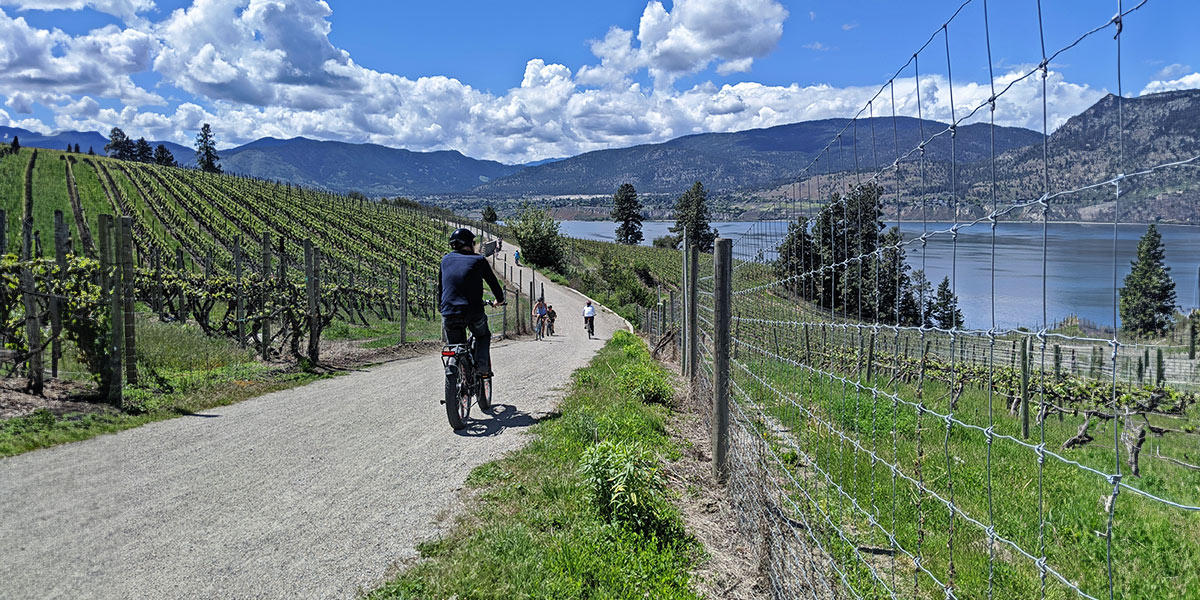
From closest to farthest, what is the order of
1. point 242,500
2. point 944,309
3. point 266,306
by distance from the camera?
point 944,309
point 242,500
point 266,306

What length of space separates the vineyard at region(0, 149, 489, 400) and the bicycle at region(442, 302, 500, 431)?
12.4 ft

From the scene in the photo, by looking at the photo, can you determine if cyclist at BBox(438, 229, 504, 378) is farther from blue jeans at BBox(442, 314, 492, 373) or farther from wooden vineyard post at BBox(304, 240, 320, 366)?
wooden vineyard post at BBox(304, 240, 320, 366)

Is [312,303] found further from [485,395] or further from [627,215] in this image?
[627,215]

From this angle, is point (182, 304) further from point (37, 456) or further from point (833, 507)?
point (833, 507)

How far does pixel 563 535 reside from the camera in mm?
4191

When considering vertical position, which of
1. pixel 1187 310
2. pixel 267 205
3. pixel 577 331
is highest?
pixel 267 205

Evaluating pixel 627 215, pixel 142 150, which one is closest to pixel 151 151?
pixel 142 150

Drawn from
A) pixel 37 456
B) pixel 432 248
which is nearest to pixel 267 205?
pixel 432 248

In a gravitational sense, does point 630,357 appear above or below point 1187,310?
below

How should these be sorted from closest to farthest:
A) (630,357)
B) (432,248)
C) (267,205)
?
(630,357) → (432,248) → (267,205)

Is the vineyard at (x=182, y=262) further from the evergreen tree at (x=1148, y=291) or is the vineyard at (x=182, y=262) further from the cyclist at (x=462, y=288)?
the evergreen tree at (x=1148, y=291)

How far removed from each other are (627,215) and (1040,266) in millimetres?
99007

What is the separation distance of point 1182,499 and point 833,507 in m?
3.10

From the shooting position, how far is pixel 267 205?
67062 millimetres
